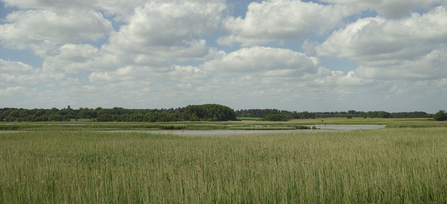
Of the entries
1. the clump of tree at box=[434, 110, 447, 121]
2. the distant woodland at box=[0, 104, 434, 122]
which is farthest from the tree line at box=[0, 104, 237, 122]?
the clump of tree at box=[434, 110, 447, 121]

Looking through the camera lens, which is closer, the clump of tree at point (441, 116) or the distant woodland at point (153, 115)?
the clump of tree at point (441, 116)

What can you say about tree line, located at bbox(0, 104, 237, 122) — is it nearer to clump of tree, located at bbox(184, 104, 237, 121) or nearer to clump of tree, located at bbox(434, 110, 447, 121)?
clump of tree, located at bbox(184, 104, 237, 121)

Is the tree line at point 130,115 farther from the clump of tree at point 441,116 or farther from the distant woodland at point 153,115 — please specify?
the clump of tree at point 441,116

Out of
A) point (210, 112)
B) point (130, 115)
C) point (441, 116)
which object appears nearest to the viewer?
point (441, 116)

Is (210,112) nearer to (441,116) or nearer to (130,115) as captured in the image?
(130,115)

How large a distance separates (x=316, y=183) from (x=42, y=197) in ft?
21.5

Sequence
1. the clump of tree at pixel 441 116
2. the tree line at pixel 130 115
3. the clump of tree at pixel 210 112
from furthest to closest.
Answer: the clump of tree at pixel 210 112 < the tree line at pixel 130 115 < the clump of tree at pixel 441 116

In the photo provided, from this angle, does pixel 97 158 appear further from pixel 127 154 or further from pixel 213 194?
pixel 213 194

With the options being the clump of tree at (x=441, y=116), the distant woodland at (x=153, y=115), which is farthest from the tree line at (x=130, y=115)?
the clump of tree at (x=441, y=116)

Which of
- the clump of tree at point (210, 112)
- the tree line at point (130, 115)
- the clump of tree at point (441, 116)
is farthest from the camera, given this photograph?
the clump of tree at point (210, 112)

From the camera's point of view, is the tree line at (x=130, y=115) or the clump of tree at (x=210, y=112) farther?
the clump of tree at (x=210, y=112)

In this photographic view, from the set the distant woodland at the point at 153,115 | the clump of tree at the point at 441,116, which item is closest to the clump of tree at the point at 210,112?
the distant woodland at the point at 153,115

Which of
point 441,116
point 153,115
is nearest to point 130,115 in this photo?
point 153,115

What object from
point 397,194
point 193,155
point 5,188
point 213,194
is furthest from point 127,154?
point 397,194
